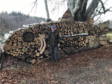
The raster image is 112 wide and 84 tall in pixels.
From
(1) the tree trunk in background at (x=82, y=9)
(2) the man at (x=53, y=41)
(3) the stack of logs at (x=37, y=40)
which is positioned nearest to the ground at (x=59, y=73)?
(3) the stack of logs at (x=37, y=40)

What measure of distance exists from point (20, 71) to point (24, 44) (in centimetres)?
110

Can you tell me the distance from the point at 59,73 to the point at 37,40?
1745 millimetres

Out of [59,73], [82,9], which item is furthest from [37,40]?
[82,9]

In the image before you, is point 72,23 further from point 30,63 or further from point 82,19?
point 30,63

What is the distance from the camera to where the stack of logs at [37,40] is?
400 cm

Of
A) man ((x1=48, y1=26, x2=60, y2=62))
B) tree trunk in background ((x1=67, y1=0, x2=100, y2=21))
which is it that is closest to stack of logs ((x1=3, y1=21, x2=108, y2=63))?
man ((x1=48, y1=26, x2=60, y2=62))

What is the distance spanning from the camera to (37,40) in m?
4.37

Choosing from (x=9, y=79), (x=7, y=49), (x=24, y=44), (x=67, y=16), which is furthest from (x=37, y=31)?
(x=9, y=79)

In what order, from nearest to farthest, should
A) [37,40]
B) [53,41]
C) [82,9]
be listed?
[53,41] < [37,40] < [82,9]

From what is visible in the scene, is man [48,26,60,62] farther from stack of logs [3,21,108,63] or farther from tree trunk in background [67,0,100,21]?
tree trunk in background [67,0,100,21]

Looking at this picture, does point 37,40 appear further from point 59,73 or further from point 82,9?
point 82,9

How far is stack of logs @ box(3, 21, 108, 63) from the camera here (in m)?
4.00

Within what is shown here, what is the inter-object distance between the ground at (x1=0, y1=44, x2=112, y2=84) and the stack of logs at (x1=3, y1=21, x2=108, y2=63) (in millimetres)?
406

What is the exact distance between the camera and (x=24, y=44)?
13.5 ft
